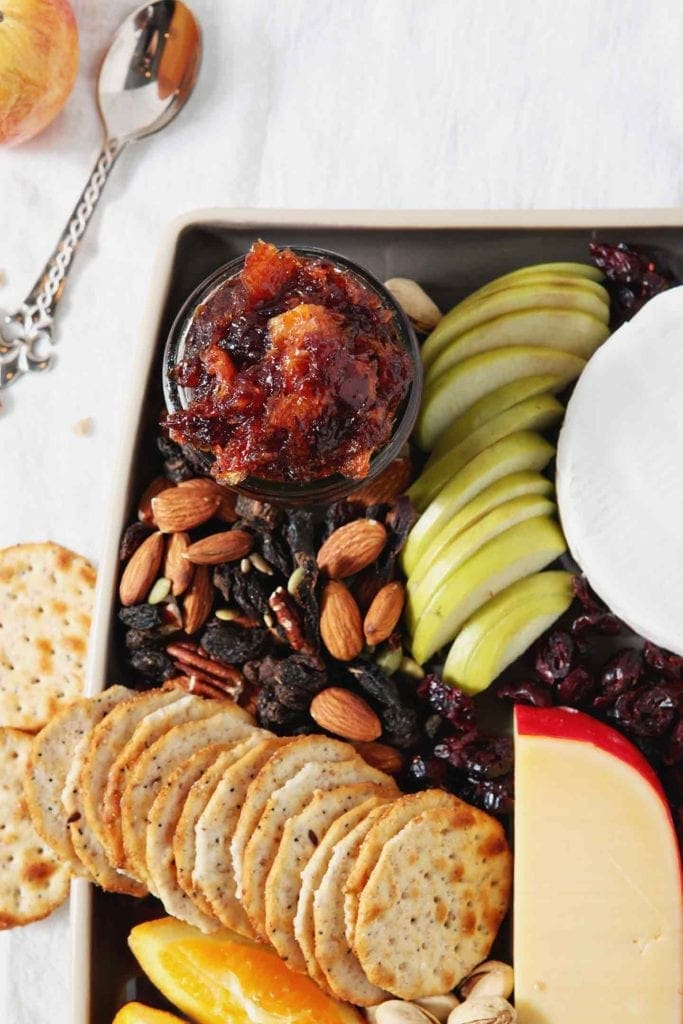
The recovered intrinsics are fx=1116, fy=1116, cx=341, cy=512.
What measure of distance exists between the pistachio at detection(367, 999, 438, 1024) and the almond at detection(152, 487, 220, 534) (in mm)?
935

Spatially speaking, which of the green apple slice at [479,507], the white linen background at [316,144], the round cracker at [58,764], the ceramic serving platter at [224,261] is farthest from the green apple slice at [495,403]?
the round cracker at [58,764]

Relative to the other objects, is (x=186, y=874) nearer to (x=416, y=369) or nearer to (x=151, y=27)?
(x=416, y=369)

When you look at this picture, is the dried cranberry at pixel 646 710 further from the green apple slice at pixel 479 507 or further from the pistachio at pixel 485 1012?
the pistachio at pixel 485 1012

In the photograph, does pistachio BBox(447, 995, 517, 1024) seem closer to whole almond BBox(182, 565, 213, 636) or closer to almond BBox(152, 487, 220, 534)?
whole almond BBox(182, 565, 213, 636)

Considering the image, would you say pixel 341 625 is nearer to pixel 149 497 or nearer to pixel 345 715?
pixel 345 715

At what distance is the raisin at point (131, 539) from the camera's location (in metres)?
2.15

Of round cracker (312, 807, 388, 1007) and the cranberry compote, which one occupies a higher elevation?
the cranberry compote

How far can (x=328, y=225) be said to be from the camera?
7.13ft

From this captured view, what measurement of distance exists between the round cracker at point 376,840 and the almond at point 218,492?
627mm

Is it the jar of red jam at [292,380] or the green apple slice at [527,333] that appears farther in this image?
the green apple slice at [527,333]

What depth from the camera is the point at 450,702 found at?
2053mm

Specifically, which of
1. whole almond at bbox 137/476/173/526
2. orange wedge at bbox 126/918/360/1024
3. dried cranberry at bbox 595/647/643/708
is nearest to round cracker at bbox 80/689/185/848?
orange wedge at bbox 126/918/360/1024

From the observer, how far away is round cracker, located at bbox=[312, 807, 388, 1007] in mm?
1907

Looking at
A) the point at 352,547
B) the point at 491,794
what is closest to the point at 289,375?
the point at 352,547
